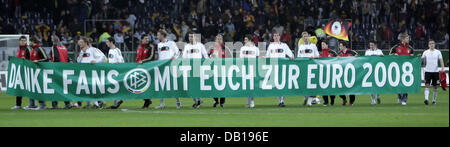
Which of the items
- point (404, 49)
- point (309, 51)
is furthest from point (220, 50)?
point (404, 49)

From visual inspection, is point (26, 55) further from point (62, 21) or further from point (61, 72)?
point (62, 21)

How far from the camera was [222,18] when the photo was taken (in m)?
33.3

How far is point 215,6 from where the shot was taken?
115ft

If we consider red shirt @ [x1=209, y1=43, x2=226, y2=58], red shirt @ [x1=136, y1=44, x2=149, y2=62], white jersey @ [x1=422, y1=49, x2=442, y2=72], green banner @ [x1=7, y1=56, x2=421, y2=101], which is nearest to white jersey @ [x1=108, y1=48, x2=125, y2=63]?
red shirt @ [x1=136, y1=44, x2=149, y2=62]

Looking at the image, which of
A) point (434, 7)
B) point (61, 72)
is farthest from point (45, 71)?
point (434, 7)

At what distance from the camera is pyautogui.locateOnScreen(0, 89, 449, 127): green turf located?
1432 centimetres

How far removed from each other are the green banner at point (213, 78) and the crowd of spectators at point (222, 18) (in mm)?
11395

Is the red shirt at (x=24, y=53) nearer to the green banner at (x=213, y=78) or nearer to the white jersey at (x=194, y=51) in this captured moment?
the green banner at (x=213, y=78)

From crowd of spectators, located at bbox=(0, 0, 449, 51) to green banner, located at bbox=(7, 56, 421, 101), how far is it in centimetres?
1139

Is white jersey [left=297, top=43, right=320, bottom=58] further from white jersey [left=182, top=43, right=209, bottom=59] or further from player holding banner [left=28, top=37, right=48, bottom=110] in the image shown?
player holding banner [left=28, top=37, right=48, bottom=110]

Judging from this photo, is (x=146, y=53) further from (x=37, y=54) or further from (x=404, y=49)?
(x=404, y=49)

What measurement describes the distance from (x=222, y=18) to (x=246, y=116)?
57.6ft

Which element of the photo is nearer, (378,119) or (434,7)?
(378,119)

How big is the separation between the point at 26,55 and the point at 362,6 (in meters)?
20.3
